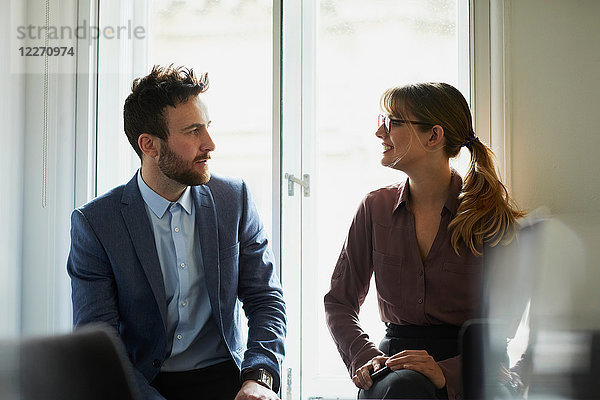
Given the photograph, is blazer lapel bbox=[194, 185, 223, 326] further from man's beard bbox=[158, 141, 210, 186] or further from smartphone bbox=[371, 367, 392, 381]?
smartphone bbox=[371, 367, 392, 381]


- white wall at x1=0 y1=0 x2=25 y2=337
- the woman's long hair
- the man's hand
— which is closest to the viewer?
white wall at x1=0 y1=0 x2=25 y2=337

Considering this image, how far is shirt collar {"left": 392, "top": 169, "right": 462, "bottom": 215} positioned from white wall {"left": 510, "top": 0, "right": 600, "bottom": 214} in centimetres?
17

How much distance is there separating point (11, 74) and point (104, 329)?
345 mm

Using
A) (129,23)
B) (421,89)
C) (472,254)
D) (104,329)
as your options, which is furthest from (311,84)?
(104,329)

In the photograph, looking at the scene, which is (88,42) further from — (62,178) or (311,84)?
(311,84)

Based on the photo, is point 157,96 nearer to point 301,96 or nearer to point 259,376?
point 301,96

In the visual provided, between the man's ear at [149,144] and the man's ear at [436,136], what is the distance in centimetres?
47

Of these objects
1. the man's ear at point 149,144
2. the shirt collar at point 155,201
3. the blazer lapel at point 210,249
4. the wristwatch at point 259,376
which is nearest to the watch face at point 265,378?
the wristwatch at point 259,376

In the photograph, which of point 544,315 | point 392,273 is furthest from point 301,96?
point 544,315

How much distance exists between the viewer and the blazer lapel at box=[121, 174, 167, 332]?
1013mm

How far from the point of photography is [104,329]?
711 millimetres

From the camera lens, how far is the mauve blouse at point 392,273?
94 centimetres

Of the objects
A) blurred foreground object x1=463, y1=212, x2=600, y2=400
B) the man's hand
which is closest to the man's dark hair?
the man's hand

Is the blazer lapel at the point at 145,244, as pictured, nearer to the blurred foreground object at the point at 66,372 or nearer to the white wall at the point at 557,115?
the blurred foreground object at the point at 66,372
